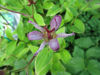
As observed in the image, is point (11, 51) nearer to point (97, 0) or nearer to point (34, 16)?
point (34, 16)

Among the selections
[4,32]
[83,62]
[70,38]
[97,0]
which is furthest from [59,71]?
[97,0]

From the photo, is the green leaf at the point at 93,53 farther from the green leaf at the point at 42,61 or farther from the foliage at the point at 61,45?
the green leaf at the point at 42,61

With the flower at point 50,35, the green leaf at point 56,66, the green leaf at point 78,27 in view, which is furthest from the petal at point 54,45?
the green leaf at point 78,27

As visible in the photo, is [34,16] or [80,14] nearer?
[34,16]

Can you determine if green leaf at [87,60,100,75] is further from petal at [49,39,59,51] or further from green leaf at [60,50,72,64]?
petal at [49,39,59,51]

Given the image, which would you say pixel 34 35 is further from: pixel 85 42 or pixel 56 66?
pixel 85 42
